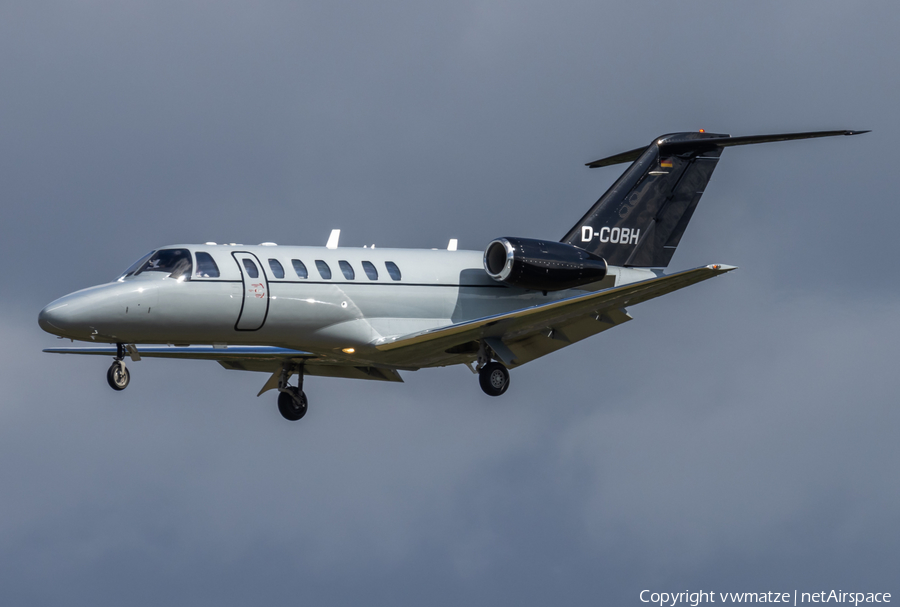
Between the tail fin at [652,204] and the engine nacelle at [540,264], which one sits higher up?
the tail fin at [652,204]

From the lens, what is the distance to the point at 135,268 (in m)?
24.3

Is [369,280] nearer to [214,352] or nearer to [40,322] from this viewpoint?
A: [214,352]

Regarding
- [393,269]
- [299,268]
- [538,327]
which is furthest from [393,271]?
[538,327]

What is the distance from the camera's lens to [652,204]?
96.7 ft

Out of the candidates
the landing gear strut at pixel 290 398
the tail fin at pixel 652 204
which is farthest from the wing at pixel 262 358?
the tail fin at pixel 652 204

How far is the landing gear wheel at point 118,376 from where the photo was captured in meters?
23.0

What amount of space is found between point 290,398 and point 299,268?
16.6 feet

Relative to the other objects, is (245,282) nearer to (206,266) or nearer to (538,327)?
(206,266)

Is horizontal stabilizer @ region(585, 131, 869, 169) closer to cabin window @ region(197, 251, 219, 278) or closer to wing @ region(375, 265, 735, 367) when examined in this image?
wing @ region(375, 265, 735, 367)

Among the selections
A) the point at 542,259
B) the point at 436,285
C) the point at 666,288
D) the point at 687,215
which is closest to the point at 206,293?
the point at 436,285

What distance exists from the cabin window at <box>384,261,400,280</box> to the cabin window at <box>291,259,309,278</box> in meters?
1.92

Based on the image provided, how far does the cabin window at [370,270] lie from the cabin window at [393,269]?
13.4 inches

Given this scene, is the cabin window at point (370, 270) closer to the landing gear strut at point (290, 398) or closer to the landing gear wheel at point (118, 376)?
the landing gear strut at point (290, 398)

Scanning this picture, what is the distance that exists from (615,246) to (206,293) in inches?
396
